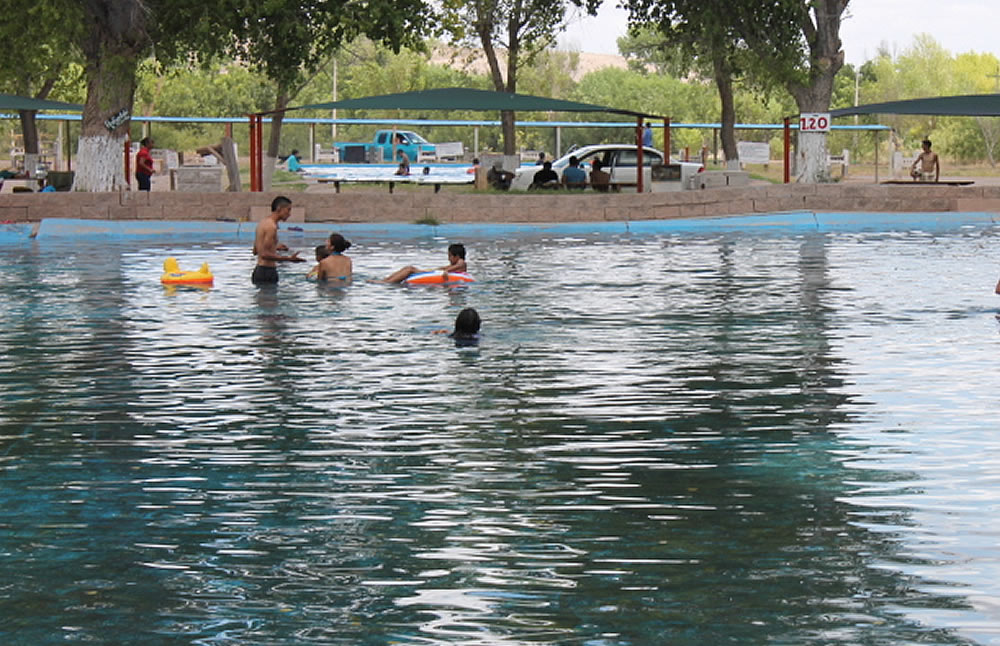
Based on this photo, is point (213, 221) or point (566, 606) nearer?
point (566, 606)

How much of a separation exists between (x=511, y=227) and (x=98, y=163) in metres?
9.29

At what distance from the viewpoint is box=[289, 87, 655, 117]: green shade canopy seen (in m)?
34.0

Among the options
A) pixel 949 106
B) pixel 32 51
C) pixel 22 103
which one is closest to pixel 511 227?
pixel 949 106

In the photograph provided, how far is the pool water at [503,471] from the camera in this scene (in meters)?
6.49

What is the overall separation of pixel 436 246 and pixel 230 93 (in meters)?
57.9

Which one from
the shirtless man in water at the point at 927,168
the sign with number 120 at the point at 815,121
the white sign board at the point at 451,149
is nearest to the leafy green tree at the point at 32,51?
the white sign board at the point at 451,149

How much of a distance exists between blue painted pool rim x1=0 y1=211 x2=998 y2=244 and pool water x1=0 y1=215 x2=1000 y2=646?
11.4 meters

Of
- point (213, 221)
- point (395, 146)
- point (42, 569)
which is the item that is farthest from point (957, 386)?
point (395, 146)

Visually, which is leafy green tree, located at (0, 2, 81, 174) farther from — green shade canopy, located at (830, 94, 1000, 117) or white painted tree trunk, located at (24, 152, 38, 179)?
green shade canopy, located at (830, 94, 1000, 117)

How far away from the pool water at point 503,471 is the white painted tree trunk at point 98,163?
14.4m

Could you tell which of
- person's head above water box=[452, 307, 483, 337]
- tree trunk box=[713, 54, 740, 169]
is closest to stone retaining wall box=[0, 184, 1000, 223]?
tree trunk box=[713, 54, 740, 169]

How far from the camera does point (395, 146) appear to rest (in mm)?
52375

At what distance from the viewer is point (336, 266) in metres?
20.5

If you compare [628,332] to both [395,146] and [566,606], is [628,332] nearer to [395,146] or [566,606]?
[566,606]
